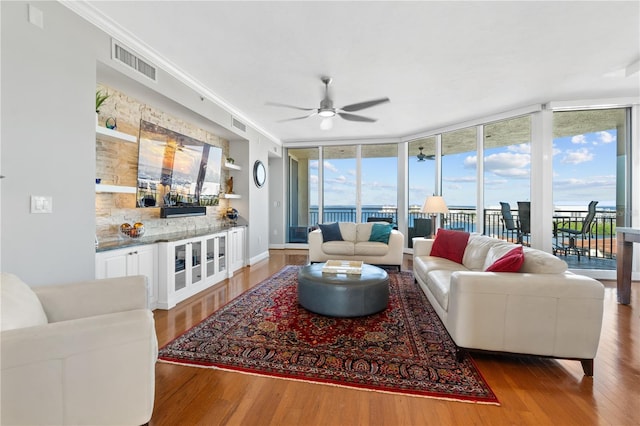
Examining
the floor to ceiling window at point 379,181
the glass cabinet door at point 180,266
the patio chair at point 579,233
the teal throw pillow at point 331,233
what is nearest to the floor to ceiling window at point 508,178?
the patio chair at point 579,233

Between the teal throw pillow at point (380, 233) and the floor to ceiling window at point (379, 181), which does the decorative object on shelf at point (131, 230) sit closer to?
the teal throw pillow at point (380, 233)

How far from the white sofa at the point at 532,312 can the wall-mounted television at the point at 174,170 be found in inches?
138

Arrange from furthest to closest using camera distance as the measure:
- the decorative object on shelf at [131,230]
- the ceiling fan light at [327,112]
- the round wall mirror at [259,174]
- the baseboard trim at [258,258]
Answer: the round wall mirror at [259,174] → the baseboard trim at [258,258] → the ceiling fan light at [327,112] → the decorative object on shelf at [131,230]

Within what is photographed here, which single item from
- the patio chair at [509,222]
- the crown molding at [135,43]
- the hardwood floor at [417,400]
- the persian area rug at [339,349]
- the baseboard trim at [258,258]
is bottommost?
the hardwood floor at [417,400]

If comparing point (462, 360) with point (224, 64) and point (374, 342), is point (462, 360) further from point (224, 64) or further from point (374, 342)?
point (224, 64)

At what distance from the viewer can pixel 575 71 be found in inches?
136

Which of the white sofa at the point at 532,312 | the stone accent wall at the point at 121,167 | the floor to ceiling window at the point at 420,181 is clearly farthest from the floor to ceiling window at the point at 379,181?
the white sofa at the point at 532,312

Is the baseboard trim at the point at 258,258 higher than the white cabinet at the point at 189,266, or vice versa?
the white cabinet at the point at 189,266

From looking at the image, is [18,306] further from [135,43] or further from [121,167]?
[135,43]

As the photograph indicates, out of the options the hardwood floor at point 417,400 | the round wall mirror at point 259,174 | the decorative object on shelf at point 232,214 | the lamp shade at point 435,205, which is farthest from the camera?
the round wall mirror at point 259,174

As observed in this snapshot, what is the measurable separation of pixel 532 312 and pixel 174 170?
4160 millimetres

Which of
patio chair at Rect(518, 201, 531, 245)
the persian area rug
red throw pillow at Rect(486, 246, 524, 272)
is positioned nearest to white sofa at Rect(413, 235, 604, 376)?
red throw pillow at Rect(486, 246, 524, 272)

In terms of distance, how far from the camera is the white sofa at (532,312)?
198cm

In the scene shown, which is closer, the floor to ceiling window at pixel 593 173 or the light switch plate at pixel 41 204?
the light switch plate at pixel 41 204
